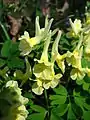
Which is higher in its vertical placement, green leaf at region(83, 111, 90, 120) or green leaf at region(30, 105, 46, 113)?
green leaf at region(30, 105, 46, 113)

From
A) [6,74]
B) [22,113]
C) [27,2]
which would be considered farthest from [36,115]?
[27,2]

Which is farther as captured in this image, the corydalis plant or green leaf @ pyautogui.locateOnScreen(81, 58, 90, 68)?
green leaf @ pyautogui.locateOnScreen(81, 58, 90, 68)

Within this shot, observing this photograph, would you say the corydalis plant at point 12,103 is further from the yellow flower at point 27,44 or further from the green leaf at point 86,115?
the green leaf at point 86,115

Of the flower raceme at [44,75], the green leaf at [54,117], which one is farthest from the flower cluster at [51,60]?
the green leaf at [54,117]

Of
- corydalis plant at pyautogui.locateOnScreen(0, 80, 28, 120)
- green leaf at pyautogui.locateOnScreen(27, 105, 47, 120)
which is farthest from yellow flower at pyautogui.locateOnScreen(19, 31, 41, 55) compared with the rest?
green leaf at pyautogui.locateOnScreen(27, 105, 47, 120)

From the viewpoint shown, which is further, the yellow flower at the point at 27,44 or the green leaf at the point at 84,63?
the green leaf at the point at 84,63

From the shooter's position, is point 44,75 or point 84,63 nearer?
point 44,75

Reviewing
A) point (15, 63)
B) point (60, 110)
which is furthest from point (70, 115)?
point (15, 63)

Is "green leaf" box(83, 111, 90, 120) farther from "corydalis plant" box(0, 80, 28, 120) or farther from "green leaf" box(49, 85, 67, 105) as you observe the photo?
"corydalis plant" box(0, 80, 28, 120)

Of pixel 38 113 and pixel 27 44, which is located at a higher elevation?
pixel 27 44

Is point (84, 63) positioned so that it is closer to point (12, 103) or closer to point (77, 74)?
point (77, 74)
